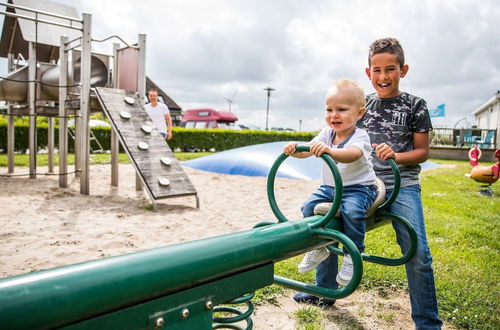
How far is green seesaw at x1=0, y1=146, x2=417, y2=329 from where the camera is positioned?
767mm

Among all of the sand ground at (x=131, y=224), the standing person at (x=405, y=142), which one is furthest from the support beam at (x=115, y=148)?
the standing person at (x=405, y=142)

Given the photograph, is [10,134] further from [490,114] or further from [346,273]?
[490,114]

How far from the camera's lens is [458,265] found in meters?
3.13

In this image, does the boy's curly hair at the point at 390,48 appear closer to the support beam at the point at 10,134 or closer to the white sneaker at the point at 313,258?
the white sneaker at the point at 313,258

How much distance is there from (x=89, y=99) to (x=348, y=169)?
5.31 metres

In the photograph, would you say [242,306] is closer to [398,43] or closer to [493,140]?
[398,43]

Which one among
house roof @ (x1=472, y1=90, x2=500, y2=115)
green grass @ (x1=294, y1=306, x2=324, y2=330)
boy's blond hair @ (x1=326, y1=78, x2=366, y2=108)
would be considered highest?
house roof @ (x1=472, y1=90, x2=500, y2=115)

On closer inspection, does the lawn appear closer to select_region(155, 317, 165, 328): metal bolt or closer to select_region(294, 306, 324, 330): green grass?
select_region(294, 306, 324, 330): green grass

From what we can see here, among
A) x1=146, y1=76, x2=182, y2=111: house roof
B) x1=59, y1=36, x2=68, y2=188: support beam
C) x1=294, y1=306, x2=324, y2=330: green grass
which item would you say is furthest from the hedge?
x1=146, y1=76, x2=182, y2=111: house roof

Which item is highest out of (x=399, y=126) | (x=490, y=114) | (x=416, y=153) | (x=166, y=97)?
(x=166, y=97)

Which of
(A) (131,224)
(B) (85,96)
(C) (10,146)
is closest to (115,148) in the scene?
(B) (85,96)

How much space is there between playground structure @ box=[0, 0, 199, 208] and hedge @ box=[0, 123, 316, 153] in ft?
18.9

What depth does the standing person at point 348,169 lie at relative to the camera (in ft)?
5.43

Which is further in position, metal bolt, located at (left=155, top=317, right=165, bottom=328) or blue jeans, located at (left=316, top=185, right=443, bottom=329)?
blue jeans, located at (left=316, top=185, right=443, bottom=329)
